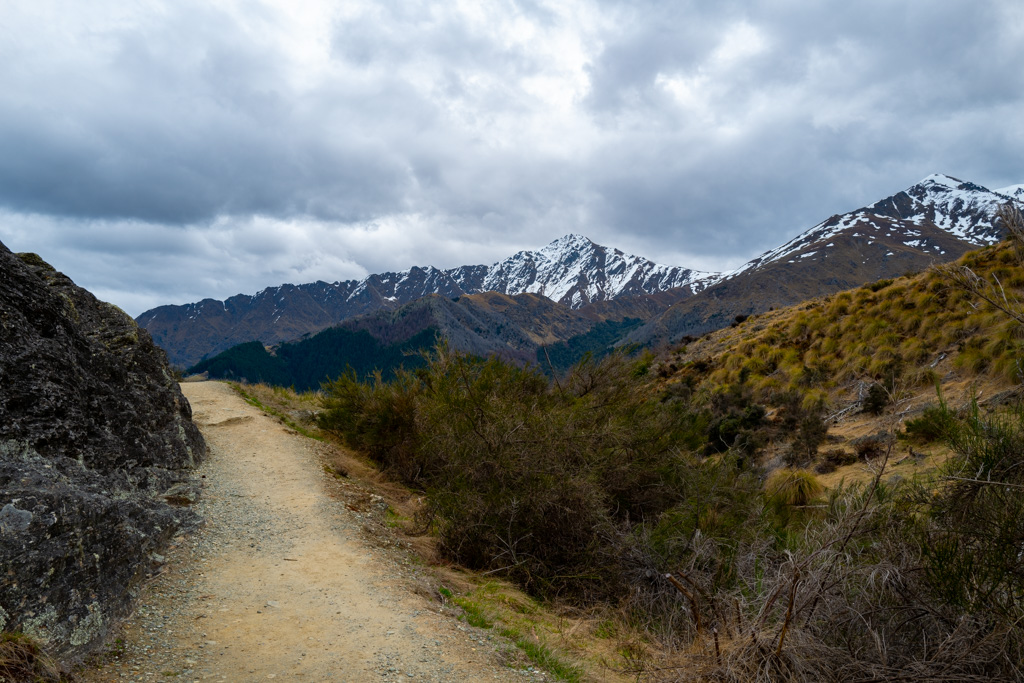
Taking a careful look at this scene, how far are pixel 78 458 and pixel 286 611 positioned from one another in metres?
3.22

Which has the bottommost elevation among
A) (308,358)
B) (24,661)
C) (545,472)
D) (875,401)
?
(24,661)

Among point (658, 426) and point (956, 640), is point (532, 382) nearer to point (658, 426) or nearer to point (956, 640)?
point (658, 426)

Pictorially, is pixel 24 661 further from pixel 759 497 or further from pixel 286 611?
pixel 759 497

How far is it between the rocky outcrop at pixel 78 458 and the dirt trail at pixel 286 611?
1.18 feet

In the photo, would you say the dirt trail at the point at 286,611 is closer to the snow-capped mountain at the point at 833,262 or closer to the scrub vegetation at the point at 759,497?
the scrub vegetation at the point at 759,497

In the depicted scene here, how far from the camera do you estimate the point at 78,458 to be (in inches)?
233

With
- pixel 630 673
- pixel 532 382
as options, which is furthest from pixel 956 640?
pixel 532 382

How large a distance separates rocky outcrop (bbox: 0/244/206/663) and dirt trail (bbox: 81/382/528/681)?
359 millimetres

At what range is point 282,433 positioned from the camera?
40.1 ft

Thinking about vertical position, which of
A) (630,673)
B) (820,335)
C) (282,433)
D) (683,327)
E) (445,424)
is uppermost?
(683,327)

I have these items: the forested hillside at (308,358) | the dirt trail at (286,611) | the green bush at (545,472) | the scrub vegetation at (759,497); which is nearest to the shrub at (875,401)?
the scrub vegetation at (759,497)

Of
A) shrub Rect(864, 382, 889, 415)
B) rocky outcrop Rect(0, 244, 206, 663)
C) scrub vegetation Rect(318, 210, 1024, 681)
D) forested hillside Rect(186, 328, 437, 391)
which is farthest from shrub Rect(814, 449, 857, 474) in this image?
forested hillside Rect(186, 328, 437, 391)

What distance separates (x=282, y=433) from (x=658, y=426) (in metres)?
8.87

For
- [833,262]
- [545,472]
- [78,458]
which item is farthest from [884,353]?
[833,262]
